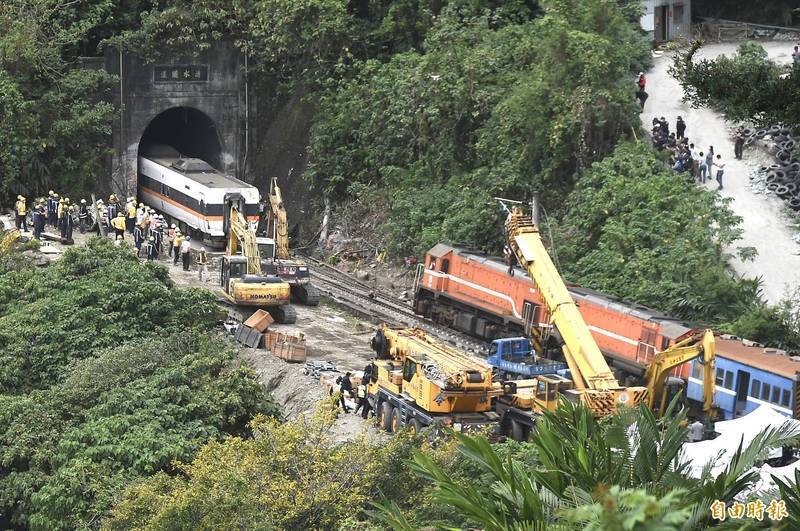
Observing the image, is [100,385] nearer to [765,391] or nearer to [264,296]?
[264,296]

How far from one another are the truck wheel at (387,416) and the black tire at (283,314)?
35.8 ft

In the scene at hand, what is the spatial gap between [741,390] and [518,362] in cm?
518

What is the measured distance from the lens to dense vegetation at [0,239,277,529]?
1096 inches

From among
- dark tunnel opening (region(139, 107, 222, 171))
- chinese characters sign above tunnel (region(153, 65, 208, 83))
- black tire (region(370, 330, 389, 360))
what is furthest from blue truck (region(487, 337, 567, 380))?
dark tunnel opening (region(139, 107, 222, 171))

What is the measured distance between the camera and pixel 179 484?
24.2m

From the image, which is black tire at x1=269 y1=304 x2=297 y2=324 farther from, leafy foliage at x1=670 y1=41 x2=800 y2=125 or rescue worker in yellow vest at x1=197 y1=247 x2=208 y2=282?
leafy foliage at x1=670 y1=41 x2=800 y2=125

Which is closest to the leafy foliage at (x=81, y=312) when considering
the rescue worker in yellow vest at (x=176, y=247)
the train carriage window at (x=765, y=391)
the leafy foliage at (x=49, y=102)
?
the rescue worker in yellow vest at (x=176, y=247)

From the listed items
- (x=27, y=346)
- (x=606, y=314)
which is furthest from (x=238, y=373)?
(x=606, y=314)

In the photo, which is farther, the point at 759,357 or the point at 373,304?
the point at 373,304

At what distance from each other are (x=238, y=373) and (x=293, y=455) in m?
7.72

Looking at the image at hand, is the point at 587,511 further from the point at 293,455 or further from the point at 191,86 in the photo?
the point at 191,86

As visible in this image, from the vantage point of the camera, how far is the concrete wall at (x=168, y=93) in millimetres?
56469

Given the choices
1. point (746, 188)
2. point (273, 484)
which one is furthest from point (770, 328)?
point (273, 484)

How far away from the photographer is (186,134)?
2450 inches
